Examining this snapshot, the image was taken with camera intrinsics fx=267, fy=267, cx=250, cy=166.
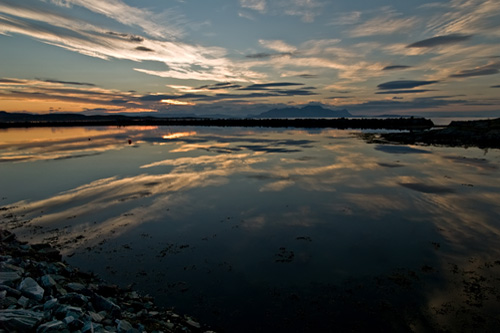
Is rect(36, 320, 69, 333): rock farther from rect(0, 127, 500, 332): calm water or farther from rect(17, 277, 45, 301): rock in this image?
rect(0, 127, 500, 332): calm water

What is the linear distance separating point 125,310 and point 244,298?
3.88m

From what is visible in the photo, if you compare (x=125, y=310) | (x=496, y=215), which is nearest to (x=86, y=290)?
(x=125, y=310)

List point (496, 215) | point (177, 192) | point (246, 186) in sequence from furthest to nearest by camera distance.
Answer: point (246, 186) < point (177, 192) < point (496, 215)


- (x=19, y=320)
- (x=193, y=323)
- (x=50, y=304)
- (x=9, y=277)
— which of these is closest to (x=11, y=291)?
(x=9, y=277)

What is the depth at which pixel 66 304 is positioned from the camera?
290 inches

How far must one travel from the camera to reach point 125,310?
8.46 m

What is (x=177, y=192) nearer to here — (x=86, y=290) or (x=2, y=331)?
(x=86, y=290)

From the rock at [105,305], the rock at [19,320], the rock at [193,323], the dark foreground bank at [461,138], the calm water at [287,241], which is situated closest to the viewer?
the rock at [19,320]

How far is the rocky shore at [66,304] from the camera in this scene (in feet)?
20.2

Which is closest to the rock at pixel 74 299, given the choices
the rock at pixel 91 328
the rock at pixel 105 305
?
the rock at pixel 105 305

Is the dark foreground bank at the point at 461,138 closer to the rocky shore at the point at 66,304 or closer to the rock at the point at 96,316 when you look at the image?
the rocky shore at the point at 66,304

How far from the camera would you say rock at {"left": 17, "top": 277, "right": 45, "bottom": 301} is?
24.2ft

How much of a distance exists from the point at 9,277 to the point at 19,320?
3.00 m

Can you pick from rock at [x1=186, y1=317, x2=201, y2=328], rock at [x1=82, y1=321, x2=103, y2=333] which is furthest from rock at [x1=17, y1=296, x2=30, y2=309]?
rock at [x1=186, y1=317, x2=201, y2=328]
